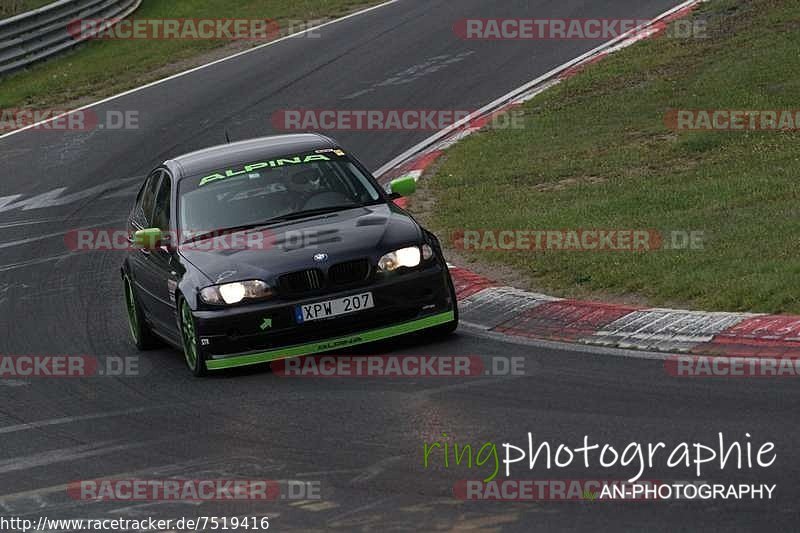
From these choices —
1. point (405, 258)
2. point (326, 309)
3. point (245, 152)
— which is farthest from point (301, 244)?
point (245, 152)

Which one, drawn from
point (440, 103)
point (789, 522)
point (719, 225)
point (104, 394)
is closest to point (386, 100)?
point (440, 103)

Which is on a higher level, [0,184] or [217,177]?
[217,177]

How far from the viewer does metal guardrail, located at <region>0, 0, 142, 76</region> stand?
2791 centimetres

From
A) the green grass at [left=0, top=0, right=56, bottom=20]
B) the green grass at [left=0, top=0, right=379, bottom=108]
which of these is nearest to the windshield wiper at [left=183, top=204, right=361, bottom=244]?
the green grass at [left=0, top=0, right=379, bottom=108]

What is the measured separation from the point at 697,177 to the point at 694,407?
712cm

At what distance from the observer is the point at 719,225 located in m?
12.6

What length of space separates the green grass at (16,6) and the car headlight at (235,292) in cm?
2180

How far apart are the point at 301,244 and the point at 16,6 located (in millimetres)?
22479

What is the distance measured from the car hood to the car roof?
90 cm

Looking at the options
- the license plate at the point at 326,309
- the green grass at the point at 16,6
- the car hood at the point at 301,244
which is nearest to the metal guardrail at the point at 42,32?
the green grass at the point at 16,6

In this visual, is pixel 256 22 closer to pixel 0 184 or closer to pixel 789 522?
pixel 0 184

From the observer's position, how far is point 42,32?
28562 mm

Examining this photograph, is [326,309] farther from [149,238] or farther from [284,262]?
[149,238]

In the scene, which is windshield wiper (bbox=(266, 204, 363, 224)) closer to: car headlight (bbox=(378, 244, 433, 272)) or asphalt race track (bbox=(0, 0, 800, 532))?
car headlight (bbox=(378, 244, 433, 272))
